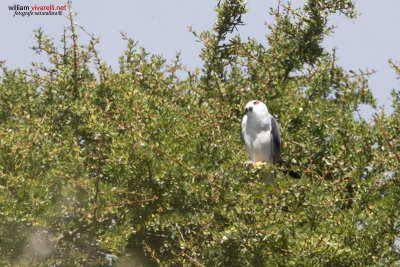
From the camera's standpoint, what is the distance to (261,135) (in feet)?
29.3

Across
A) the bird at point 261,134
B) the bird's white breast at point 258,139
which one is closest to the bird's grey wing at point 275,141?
the bird at point 261,134

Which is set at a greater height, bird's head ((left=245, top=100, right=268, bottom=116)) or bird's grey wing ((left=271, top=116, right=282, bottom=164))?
bird's head ((left=245, top=100, right=268, bottom=116))

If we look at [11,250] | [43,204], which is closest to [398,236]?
[43,204]

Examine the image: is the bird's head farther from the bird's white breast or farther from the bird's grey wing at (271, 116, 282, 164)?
the bird's white breast

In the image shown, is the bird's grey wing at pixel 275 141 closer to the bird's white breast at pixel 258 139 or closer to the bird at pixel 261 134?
the bird at pixel 261 134

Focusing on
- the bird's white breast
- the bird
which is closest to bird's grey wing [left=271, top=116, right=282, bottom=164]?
the bird

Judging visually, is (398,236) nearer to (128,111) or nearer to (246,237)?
(246,237)

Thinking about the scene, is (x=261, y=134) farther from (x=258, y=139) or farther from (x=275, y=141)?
(x=275, y=141)

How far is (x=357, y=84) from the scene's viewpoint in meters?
8.10

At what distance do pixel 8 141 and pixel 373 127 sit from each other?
4.14 m

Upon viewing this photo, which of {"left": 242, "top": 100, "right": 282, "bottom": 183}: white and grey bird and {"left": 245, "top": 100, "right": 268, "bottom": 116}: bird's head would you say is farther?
{"left": 242, "top": 100, "right": 282, "bottom": 183}: white and grey bird

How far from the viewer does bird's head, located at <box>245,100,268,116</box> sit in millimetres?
7762

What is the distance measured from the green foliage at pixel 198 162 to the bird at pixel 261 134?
188mm

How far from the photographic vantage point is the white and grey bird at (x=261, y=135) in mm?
8070
